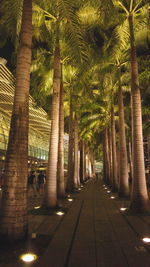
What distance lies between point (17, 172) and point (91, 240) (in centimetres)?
277

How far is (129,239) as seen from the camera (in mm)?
6324

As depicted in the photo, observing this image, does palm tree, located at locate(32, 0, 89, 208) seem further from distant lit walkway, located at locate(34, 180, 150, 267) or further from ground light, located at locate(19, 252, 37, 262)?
ground light, located at locate(19, 252, 37, 262)

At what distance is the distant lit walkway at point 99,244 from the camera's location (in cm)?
475

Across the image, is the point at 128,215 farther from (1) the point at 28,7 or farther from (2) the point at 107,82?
(2) the point at 107,82

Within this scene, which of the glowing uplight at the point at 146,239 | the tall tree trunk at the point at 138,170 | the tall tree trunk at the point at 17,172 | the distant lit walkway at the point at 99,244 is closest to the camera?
the distant lit walkway at the point at 99,244

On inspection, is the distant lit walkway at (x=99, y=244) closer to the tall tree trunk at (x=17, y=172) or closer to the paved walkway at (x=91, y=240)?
the paved walkway at (x=91, y=240)

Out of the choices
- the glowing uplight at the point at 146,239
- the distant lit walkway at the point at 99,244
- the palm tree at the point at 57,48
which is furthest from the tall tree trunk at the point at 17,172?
the palm tree at the point at 57,48

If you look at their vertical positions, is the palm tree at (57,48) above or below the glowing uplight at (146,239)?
above

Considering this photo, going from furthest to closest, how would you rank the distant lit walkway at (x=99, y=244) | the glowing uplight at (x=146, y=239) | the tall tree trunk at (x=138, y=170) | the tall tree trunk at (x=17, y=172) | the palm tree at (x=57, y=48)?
1. the tall tree trunk at (x=138, y=170)
2. the palm tree at (x=57, y=48)
3. the glowing uplight at (x=146, y=239)
4. the tall tree trunk at (x=17, y=172)
5. the distant lit walkway at (x=99, y=244)

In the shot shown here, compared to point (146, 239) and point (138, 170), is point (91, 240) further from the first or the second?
point (138, 170)

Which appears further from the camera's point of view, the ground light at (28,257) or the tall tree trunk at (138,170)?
the tall tree trunk at (138,170)

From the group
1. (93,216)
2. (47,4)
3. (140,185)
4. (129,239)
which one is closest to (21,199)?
(129,239)

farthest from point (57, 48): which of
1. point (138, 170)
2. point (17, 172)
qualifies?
point (17, 172)

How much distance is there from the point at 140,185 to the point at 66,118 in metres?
20.1
